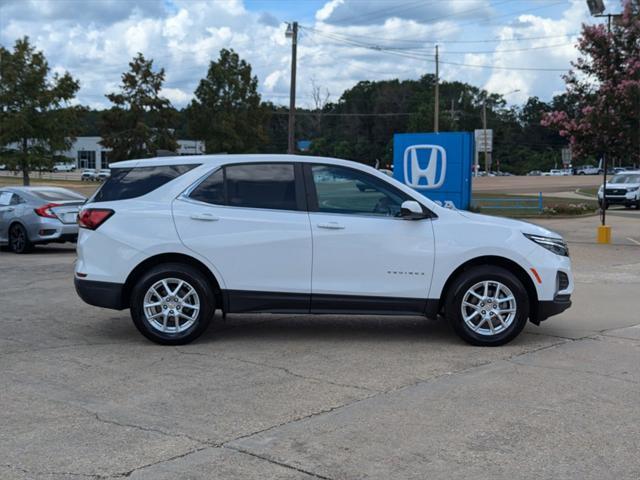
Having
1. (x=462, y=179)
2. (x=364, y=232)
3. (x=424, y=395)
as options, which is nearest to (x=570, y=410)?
(x=424, y=395)

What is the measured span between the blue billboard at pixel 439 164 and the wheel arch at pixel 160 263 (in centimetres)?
1128

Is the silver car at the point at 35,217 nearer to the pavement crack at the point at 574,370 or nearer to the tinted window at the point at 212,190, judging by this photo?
the tinted window at the point at 212,190

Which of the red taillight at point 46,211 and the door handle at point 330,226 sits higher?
the door handle at point 330,226

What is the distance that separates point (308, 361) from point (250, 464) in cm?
247

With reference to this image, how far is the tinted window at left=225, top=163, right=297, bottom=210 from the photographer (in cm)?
750

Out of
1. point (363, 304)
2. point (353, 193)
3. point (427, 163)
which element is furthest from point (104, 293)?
point (427, 163)

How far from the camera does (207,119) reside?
54.5 meters

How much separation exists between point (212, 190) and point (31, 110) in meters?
21.5

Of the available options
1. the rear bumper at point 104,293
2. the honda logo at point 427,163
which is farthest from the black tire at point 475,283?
the honda logo at point 427,163

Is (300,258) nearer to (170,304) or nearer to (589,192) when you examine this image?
(170,304)

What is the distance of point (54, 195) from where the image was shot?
16250mm

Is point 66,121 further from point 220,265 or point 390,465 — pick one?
point 390,465

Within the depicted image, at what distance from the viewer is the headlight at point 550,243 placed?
296 inches

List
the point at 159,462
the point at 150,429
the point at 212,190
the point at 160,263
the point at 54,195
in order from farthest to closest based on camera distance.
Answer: the point at 54,195 < the point at 212,190 < the point at 160,263 < the point at 150,429 < the point at 159,462
